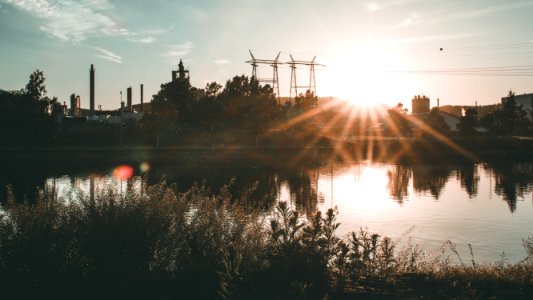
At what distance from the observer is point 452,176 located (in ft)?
187

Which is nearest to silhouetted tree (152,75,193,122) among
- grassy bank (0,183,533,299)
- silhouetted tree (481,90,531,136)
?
silhouetted tree (481,90,531,136)

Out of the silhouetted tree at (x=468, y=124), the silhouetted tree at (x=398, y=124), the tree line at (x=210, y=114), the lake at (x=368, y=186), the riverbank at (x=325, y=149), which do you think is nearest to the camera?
the lake at (x=368, y=186)

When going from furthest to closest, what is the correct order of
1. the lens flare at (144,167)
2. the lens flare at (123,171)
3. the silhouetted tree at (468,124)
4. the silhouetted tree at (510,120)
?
the silhouetted tree at (468,124) < the silhouetted tree at (510,120) < the lens flare at (144,167) < the lens flare at (123,171)

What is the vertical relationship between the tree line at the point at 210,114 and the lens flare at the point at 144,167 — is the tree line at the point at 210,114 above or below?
above

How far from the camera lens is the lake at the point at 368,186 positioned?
2405 cm

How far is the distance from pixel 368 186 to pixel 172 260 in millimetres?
38365

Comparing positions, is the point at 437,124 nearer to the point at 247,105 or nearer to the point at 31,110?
the point at 247,105

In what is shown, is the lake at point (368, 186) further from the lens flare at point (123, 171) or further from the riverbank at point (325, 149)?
the riverbank at point (325, 149)

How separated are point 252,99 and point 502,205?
212 ft

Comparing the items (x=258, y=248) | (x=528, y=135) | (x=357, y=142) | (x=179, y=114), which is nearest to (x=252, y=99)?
(x=179, y=114)

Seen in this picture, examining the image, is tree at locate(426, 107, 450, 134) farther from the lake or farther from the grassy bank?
the grassy bank

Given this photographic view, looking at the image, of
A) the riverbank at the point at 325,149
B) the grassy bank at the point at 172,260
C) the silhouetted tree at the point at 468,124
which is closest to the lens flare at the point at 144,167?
the riverbank at the point at 325,149

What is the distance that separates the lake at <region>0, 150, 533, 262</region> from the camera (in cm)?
2405

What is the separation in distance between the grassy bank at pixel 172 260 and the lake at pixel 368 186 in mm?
1425
